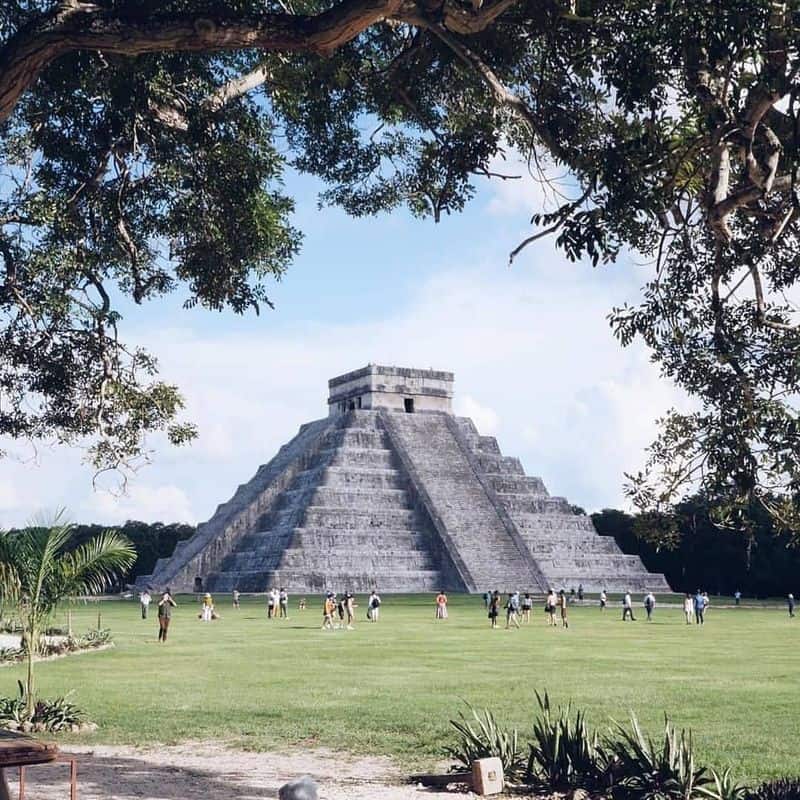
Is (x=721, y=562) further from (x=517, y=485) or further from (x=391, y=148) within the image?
(x=391, y=148)

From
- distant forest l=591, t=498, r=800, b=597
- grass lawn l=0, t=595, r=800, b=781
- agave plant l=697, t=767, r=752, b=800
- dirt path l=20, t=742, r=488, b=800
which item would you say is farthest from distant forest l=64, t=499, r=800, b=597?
agave plant l=697, t=767, r=752, b=800

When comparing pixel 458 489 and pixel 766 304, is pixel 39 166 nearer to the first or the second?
pixel 766 304

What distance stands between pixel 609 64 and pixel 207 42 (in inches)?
97.2

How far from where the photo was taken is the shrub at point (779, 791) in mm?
6852

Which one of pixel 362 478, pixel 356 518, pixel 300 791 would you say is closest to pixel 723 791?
pixel 300 791

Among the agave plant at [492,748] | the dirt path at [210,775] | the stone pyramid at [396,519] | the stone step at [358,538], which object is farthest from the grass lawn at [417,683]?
the stone pyramid at [396,519]

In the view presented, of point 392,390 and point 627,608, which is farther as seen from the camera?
point 392,390

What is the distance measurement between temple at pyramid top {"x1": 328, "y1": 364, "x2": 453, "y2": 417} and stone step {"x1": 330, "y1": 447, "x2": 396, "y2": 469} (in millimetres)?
4653

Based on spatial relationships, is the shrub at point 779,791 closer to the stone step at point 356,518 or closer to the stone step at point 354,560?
the stone step at point 354,560

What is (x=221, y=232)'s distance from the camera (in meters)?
10.1

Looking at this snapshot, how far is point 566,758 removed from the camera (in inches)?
331

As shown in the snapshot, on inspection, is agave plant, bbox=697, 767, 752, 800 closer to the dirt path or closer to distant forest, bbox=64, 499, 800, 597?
the dirt path

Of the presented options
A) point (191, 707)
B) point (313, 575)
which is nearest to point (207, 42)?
point (191, 707)

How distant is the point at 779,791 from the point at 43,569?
7101 millimetres
